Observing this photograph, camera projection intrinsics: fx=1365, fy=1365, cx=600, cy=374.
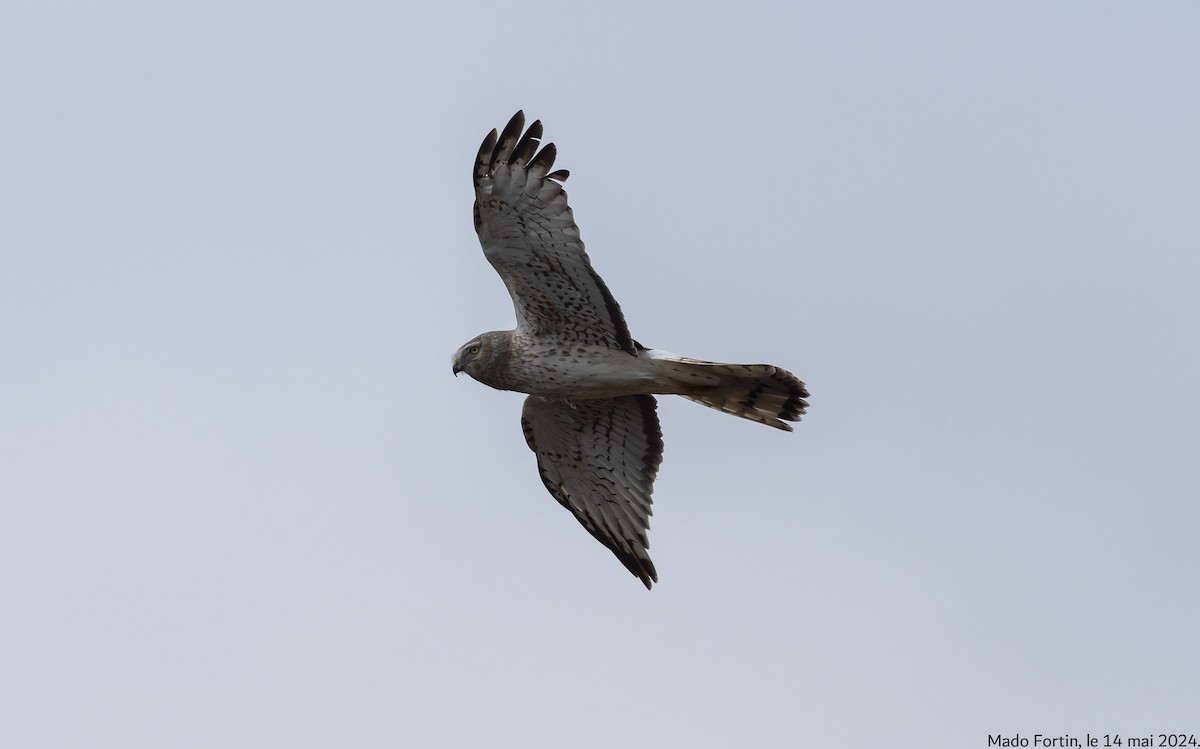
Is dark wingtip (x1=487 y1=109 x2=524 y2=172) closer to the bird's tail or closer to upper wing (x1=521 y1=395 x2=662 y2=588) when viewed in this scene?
the bird's tail

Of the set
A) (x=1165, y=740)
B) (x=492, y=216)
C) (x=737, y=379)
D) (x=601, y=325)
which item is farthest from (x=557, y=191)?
(x=1165, y=740)

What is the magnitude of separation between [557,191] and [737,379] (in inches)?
71.3

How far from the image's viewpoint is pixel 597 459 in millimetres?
10109

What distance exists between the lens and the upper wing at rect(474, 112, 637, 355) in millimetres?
8297

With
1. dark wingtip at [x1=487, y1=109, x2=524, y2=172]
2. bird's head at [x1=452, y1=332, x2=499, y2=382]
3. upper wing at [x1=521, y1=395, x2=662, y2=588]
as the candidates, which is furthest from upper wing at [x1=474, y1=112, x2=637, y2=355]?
upper wing at [x1=521, y1=395, x2=662, y2=588]

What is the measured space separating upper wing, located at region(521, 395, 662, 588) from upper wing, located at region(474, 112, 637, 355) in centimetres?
110

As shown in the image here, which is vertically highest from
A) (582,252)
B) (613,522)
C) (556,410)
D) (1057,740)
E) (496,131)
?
(496,131)

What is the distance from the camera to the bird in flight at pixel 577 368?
27.5 ft

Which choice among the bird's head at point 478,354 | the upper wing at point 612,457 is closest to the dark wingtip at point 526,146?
the bird's head at point 478,354

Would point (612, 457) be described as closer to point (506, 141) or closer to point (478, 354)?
point (478, 354)

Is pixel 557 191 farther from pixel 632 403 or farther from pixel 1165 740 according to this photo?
pixel 1165 740

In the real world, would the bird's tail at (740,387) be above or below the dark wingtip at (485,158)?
below

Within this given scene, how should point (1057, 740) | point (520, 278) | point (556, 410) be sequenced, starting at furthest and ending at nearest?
point (556, 410) → point (520, 278) → point (1057, 740)

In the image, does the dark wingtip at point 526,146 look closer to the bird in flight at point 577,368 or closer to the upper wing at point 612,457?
the bird in flight at point 577,368
